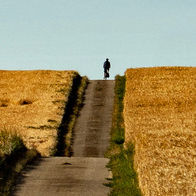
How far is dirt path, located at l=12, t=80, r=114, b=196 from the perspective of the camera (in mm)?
21703

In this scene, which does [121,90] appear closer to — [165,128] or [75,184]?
[165,128]

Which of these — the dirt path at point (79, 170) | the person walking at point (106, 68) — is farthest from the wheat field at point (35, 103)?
the person walking at point (106, 68)

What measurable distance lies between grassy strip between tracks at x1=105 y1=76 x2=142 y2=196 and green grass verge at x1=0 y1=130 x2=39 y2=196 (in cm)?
344

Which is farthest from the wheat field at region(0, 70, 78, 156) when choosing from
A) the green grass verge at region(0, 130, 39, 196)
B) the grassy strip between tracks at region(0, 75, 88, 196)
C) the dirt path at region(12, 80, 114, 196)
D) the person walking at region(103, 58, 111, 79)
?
the person walking at region(103, 58, 111, 79)

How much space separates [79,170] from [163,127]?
28.7 feet

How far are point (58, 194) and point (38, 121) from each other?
54.5 ft

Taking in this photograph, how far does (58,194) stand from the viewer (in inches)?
832

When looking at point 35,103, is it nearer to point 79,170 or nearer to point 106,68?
point 106,68

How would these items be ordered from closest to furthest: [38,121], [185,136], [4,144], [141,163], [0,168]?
[141,163] → [0,168] → [4,144] → [185,136] → [38,121]

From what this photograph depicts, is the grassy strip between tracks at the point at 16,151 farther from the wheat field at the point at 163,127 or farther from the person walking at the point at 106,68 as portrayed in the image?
the person walking at the point at 106,68

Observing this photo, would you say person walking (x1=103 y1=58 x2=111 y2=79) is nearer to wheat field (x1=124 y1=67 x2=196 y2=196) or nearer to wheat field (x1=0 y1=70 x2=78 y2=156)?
wheat field (x1=124 y1=67 x2=196 y2=196)

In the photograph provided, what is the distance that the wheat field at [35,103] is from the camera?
110ft

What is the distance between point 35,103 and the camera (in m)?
44.3

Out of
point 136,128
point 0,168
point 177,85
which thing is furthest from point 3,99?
point 0,168
